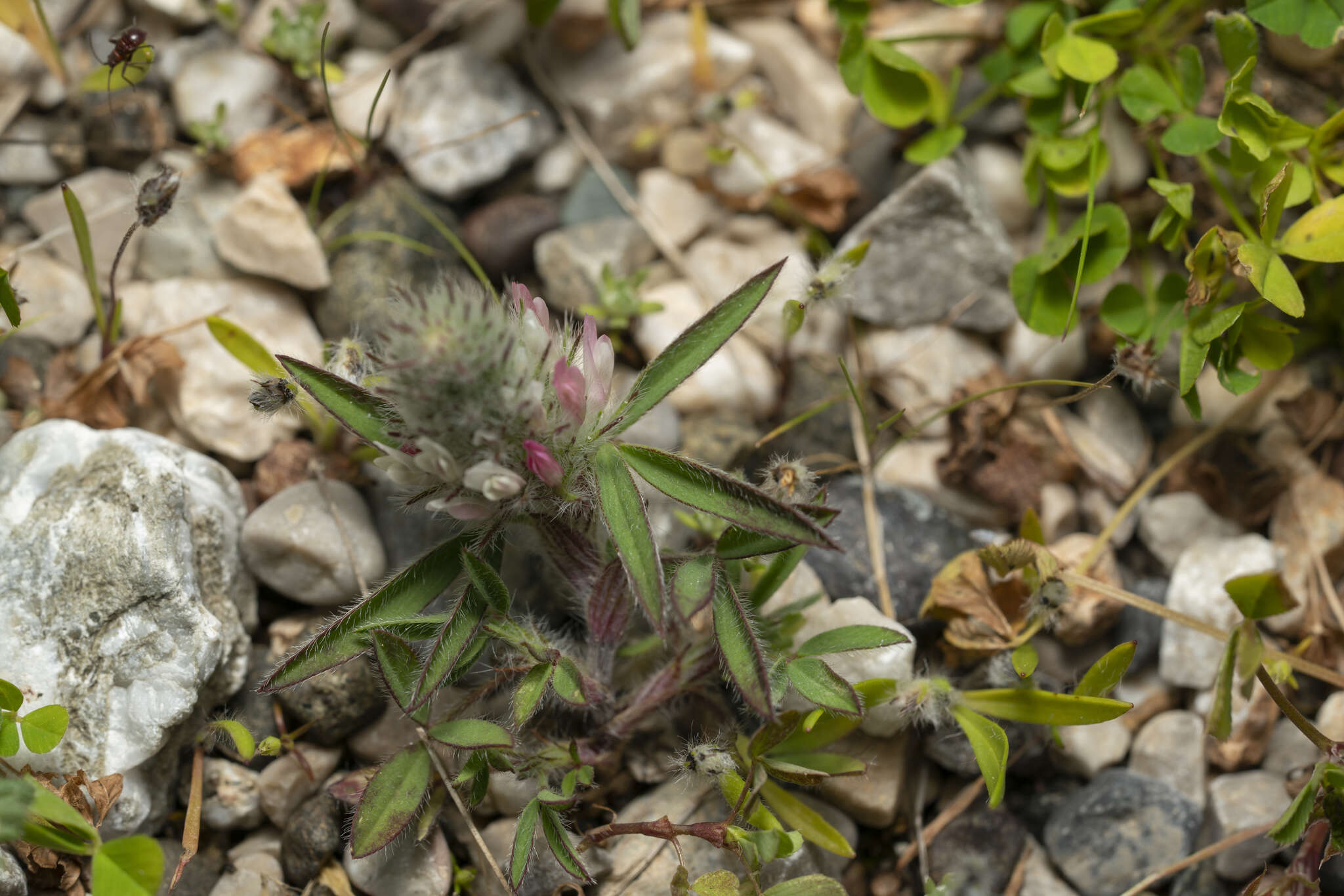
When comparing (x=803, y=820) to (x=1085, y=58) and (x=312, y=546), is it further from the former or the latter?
(x=1085, y=58)

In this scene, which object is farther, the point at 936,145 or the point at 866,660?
the point at 936,145

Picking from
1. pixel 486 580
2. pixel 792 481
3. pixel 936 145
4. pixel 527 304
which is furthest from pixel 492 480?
pixel 936 145

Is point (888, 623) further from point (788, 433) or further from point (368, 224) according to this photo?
point (368, 224)

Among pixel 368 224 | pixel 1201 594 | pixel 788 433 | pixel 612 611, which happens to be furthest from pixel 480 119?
pixel 1201 594

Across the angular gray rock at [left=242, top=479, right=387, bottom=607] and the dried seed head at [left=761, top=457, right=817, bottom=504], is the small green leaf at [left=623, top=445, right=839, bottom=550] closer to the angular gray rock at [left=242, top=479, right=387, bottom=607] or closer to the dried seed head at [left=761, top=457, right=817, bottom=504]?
the dried seed head at [left=761, top=457, right=817, bottom=504]

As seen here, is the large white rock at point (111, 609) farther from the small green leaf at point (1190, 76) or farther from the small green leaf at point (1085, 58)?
the small green leaf at point (1190, 76)

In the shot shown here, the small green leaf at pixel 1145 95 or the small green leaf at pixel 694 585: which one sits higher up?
the small green leaf at pixel 1145 95

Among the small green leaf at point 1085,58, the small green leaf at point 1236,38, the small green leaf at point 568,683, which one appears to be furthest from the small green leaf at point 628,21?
the small green leaf at point 568,683
